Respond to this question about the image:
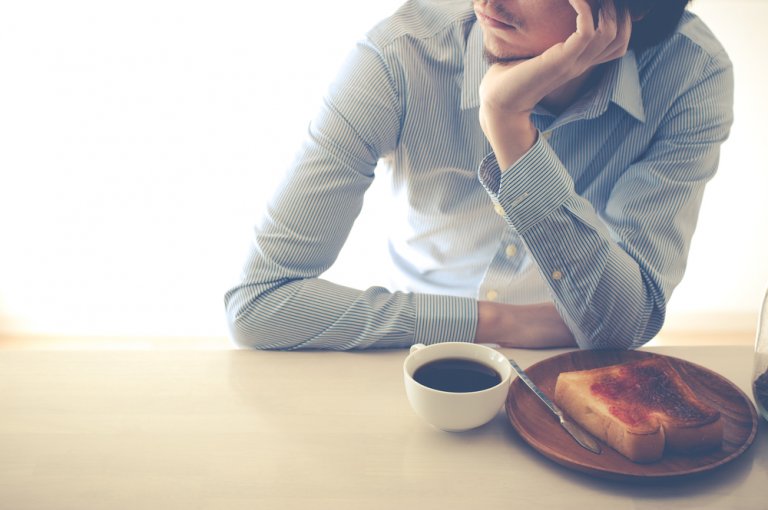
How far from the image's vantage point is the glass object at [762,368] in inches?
31.5

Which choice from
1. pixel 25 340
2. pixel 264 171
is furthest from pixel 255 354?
pixel 25 340

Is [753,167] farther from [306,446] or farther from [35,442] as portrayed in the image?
[35,442]

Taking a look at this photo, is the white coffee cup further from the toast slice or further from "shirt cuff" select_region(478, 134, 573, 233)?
"shirt cuff" select_region(478, 134, 573, 233)

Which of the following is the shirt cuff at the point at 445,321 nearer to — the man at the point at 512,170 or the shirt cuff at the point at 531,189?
the man at the point at 512,170

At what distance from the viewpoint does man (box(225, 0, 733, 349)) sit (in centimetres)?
102

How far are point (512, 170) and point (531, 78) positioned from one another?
14 cm

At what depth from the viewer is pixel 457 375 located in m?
0.81

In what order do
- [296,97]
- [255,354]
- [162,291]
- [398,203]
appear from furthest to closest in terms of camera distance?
[162,291] → [296,97] → [398,203] → [255,354]

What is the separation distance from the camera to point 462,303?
3.58 ft

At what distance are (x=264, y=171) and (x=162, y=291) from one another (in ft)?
1.93

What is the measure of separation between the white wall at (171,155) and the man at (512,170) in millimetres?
973

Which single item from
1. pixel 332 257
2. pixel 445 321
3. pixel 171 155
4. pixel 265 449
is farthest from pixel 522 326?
pixel 171 155

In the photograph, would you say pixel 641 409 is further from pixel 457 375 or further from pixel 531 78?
pixel 531 78

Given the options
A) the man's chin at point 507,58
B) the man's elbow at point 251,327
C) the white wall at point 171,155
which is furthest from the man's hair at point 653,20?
the white wall at point 171,155
